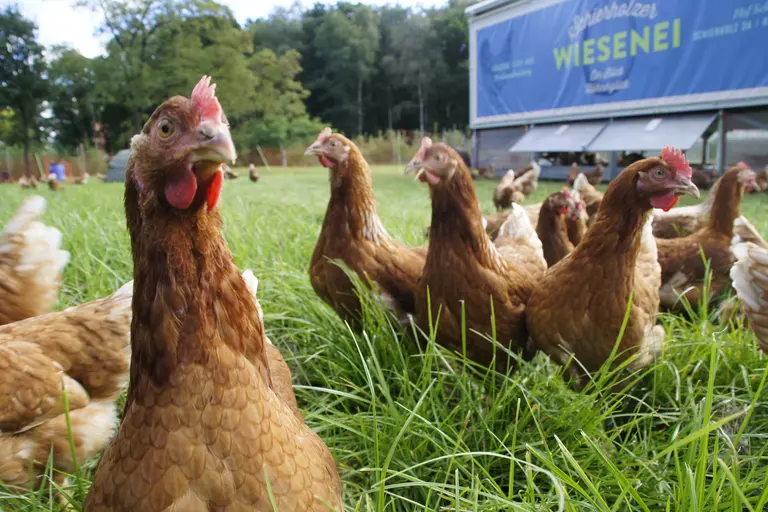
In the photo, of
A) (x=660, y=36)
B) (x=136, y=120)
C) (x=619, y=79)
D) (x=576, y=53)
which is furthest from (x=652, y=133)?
(x=136, y=120)

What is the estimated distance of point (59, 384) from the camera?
1671mm

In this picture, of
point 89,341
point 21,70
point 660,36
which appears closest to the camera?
point 89,341

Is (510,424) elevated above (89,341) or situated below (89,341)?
below

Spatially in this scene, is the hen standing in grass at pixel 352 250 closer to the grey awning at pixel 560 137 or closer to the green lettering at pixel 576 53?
the grey awning at pixel 560 137

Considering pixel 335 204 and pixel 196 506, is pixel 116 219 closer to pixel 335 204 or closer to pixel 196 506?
pixel 335 204

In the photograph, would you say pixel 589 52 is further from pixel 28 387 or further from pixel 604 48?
pixel 28 387

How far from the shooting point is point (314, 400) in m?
1.95

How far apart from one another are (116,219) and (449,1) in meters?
36.7

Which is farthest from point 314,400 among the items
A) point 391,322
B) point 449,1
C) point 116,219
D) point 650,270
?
point 449,1

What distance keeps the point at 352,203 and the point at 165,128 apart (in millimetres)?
1568

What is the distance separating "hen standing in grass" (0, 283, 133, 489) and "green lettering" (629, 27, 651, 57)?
1194 cm

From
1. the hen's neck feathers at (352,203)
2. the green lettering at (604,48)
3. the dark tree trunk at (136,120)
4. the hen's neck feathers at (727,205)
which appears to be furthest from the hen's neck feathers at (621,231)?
the dark tree trunk at (136,120)

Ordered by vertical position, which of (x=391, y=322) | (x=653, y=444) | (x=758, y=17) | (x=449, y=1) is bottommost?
(x=653, y=444)

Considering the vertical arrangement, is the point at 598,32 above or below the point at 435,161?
above
